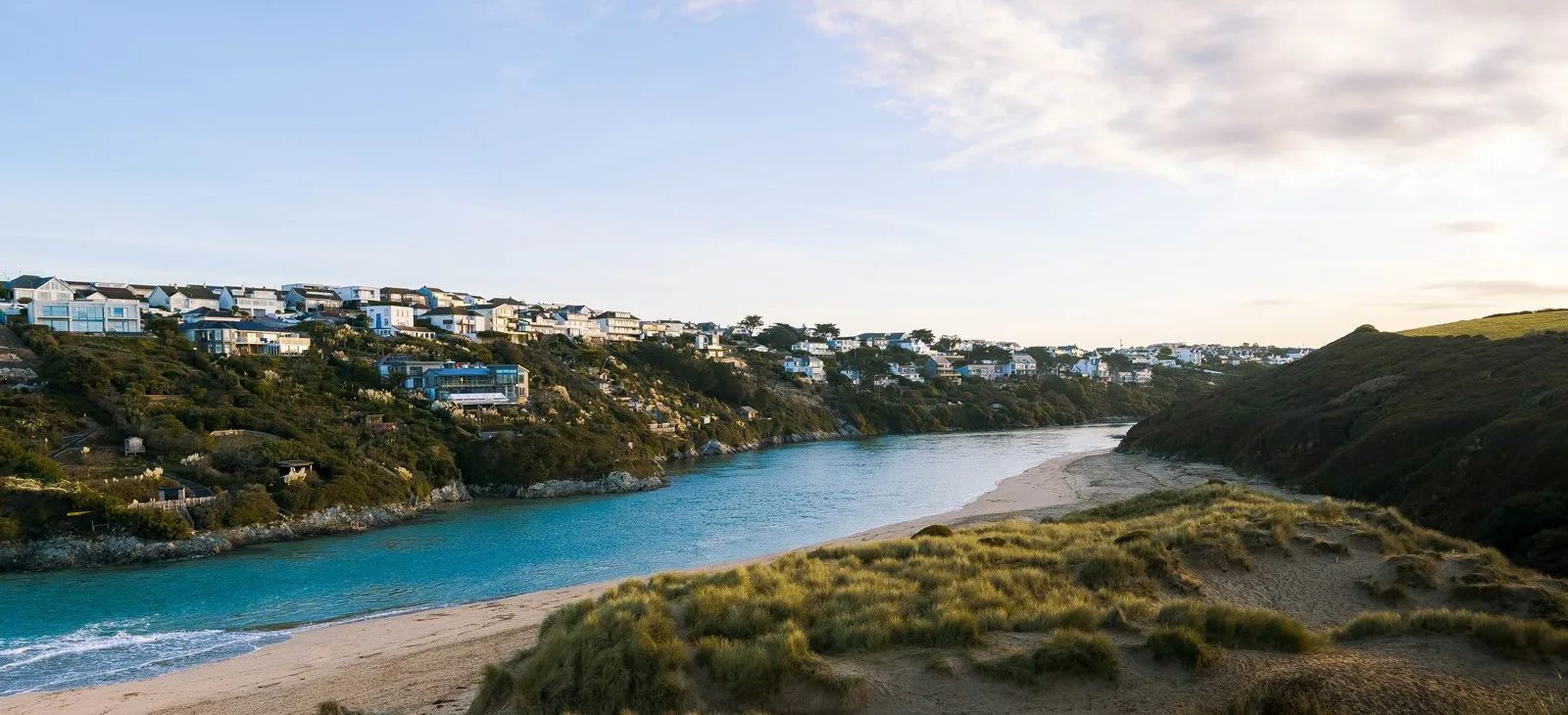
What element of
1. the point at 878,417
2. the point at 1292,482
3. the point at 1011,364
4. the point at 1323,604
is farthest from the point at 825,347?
the point at 1323,604

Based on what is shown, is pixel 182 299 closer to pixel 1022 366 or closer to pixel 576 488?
pixel 576 488

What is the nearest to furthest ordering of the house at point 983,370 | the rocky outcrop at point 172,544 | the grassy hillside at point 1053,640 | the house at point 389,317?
1. the grassy hillside at point 1053,640
2. the rocky outcrop at point 172,544
3. the house at point 389,317
4. the house at point 983,370

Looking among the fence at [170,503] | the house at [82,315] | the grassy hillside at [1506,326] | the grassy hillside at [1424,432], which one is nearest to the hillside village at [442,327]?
the house at [82,315]

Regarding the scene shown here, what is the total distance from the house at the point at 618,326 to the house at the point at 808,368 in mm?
22340

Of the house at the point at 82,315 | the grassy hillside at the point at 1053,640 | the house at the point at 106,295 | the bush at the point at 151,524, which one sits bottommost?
the bush at the point at 151,524

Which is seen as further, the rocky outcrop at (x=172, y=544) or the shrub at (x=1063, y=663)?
the rocky outcrop at (x=172, y=544)

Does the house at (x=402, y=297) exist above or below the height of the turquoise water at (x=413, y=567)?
above

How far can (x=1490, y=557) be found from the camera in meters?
17.6

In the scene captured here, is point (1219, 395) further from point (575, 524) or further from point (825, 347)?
point (825, 347)

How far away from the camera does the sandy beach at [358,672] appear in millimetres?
16422

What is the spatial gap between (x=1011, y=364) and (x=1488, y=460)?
13189 centimetres

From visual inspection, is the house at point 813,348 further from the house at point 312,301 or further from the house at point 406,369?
the house at point 406,369

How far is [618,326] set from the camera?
121 metres

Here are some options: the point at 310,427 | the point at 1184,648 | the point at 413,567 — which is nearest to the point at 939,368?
the point at 310,427
